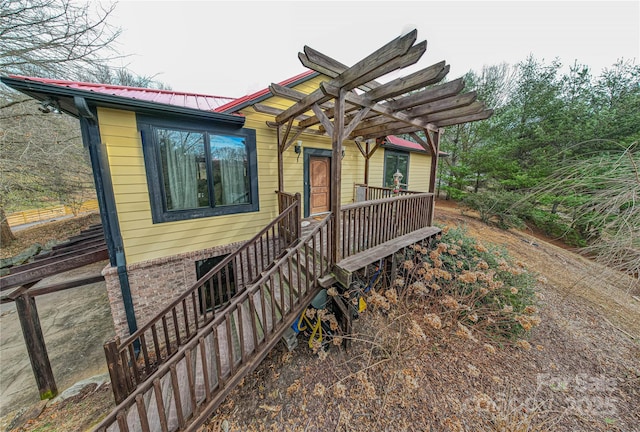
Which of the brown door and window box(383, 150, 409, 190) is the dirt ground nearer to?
the brown door

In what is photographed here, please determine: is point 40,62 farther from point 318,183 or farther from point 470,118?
point 470,118

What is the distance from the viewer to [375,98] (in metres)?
3.44

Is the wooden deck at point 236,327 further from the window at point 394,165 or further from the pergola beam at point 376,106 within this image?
the window at point 394,165

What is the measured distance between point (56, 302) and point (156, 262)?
5.29 m

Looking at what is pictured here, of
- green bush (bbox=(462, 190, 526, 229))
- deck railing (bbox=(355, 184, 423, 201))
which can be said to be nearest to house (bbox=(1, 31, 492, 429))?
deck railing (bbox=(355, 184, 423, 201))

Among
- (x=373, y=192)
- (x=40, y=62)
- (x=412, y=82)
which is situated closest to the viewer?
(x=412, y=82)

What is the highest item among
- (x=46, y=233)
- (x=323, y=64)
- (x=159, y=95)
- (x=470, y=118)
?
(x=159, y=95)

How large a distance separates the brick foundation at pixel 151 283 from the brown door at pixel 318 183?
3289 mm

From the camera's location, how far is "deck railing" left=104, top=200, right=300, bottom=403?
307cm

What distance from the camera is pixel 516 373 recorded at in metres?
3.31

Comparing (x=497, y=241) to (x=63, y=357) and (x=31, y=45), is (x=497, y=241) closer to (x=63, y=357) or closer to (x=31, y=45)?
(x=63, y=357)

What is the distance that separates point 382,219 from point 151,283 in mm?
4679

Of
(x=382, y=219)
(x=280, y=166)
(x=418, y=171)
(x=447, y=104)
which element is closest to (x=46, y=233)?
(x=280, y=166)

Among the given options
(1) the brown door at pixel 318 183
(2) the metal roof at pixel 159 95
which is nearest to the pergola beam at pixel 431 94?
(1) the brown door at pixel 318 183
